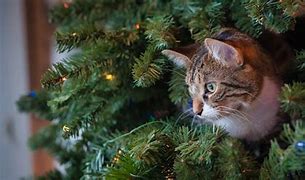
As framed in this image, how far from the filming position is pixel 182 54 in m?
0.66

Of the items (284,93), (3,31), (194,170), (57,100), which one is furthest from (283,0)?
(3,31)

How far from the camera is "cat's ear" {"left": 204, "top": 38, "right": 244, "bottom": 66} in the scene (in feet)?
2.06

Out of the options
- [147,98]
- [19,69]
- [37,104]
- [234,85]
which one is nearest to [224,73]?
[234,85]

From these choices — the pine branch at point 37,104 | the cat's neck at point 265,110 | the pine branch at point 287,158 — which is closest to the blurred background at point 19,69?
the pine branch at point 37,104

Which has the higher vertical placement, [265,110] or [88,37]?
[88,37]

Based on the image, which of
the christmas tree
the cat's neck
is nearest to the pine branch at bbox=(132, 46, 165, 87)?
the christmas tree

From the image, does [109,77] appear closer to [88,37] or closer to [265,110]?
[88,37]

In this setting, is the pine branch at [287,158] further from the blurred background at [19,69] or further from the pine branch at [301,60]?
the blurred background at [19,69]

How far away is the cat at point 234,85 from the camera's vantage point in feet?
2.15

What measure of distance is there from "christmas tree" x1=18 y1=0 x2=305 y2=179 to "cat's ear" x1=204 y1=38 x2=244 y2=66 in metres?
0.03

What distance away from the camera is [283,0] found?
553 millimetres

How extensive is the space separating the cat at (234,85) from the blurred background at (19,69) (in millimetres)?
879

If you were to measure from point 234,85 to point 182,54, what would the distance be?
0.29 ft

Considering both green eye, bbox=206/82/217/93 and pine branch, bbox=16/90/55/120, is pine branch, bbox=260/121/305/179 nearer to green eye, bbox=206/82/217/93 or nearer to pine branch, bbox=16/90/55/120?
green eye, bbox=206/82/217/93
